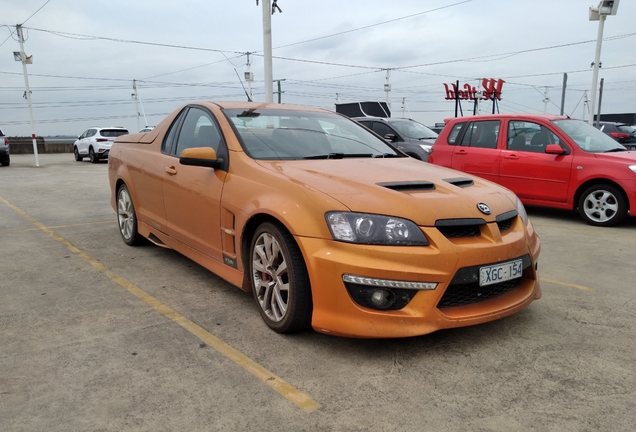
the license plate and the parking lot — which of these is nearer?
the parking lot

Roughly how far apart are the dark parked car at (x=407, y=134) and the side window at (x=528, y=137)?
8.74 ft

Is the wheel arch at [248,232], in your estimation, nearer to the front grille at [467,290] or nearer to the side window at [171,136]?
the front grille at [467,290]

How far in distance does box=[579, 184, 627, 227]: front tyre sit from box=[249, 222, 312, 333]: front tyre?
18.2 feet

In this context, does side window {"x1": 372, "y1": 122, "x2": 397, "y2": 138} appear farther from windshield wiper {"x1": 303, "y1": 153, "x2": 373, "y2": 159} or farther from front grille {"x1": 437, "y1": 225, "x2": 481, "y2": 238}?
front grille {"x1": 437, "y1": 225, "x2": 481, "y2": 238}

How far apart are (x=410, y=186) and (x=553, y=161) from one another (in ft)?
16.4

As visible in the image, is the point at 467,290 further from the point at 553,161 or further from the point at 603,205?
the point at 553,161

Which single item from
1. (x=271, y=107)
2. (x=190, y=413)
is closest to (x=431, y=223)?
(x=190, y=413)

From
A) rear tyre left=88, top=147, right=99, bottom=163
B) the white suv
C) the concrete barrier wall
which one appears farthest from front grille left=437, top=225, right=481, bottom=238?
the concrete barrier wall

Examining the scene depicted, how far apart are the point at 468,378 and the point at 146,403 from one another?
1612mm

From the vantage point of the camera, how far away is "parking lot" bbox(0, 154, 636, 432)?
2227mm

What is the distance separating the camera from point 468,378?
256 cm

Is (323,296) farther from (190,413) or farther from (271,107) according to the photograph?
(271,107)

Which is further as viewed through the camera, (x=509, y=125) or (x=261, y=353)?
(x=509, y=125)

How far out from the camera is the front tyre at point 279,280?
112 inches
